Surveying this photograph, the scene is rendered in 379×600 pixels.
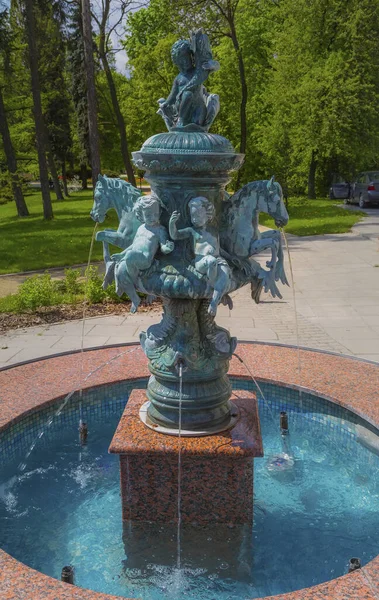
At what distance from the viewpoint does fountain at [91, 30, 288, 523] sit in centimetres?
443

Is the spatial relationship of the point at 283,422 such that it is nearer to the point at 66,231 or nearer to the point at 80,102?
the point at 66,231

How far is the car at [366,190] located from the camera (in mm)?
27578

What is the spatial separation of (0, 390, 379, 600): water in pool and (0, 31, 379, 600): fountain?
0.5 inches

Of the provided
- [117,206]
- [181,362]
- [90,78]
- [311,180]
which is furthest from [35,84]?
[181,362]

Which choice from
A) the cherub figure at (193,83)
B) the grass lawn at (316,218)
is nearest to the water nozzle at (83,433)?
the cherub figure at (193,83)

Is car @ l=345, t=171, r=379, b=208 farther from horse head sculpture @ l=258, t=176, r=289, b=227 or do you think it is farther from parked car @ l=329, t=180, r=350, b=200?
horse head sculpture @ l=258, t=176, r=289, b=227

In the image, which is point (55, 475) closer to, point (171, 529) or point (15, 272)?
point (171, 529)

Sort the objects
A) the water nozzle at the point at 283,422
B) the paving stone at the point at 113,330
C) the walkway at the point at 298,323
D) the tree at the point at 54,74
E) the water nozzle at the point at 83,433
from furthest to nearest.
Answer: the tree at the point at 54,74 → the paving stone at the point at 113,330 → the walkway at the point at 298,323 → the water nozzle at the point at 283,422 → the water nozzle at the point at 83,433

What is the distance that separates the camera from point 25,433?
5977 millimetres

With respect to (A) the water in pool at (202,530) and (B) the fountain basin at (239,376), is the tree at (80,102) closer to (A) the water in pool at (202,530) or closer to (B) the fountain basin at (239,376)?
(B) the fountain basin at (239,376)

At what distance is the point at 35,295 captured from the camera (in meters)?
11.3

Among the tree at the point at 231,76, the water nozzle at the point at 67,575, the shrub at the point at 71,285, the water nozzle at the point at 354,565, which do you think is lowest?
the shrub at the point at 71,285

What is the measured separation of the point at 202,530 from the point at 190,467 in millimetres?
547

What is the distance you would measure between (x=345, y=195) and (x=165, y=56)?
12.9 m
